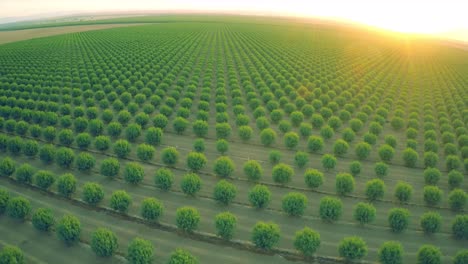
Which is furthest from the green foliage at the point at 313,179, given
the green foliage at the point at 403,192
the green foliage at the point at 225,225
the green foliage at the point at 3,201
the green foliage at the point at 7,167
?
the green foliage at the point at 7,167

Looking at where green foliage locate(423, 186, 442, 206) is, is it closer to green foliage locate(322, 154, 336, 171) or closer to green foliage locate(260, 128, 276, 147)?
green foliage locate(322, 154, 336, 171)

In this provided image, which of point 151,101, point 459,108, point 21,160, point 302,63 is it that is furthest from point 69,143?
point 302,63

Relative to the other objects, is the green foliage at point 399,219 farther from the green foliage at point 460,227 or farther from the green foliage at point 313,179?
the green foliage at point 313,179

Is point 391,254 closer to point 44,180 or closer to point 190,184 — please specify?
point 190,184

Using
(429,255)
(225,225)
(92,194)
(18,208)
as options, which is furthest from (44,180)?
(429,255)

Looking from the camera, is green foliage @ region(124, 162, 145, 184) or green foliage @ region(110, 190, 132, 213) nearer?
green foliage @ region(110, 190, 132, 213)

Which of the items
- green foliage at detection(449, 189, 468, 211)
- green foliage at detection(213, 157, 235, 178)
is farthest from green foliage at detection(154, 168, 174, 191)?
green foliage at detection(449, 189, 468, 211)
